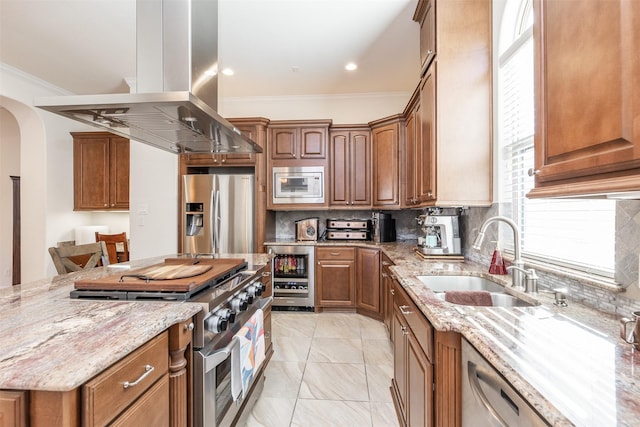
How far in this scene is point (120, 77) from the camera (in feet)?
12.2

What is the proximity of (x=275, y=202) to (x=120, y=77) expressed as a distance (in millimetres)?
2527

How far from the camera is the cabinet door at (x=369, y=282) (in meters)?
3.40

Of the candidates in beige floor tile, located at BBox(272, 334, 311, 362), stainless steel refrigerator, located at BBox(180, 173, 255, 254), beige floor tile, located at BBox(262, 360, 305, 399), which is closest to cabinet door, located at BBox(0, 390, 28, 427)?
beige floor tile, located at BBox(262, 360, 305, 399)

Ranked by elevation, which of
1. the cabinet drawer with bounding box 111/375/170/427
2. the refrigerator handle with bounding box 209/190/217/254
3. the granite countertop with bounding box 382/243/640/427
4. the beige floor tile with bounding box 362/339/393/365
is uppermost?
the refrigerator handle with bounding box 209/190/217/254

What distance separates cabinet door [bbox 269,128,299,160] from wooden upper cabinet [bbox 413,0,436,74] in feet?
6.18

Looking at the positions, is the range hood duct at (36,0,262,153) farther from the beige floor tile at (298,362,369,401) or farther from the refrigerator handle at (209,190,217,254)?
the beige floor tile at (298,362,369,401)

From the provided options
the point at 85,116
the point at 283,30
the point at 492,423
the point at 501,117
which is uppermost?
the point at 283,30

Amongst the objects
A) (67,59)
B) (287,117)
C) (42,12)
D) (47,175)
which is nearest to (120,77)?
(67,59)

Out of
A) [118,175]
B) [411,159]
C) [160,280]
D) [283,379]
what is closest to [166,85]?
[160,280]

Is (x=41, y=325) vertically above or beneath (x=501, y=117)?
beneath

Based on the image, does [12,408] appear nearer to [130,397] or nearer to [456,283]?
[130,397]

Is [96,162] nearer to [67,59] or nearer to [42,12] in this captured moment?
[67,59]

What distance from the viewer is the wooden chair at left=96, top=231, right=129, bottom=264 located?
4.35m

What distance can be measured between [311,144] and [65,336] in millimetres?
3299
